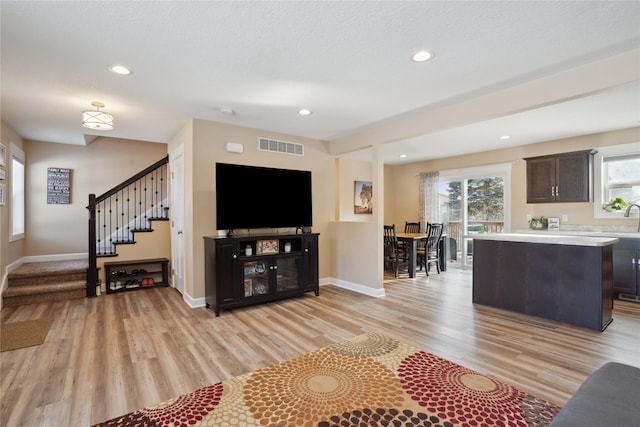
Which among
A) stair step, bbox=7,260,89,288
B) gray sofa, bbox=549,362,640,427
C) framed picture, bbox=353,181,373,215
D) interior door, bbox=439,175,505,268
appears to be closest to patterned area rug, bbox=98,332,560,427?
gray sofa, bbox=549,362,640,427

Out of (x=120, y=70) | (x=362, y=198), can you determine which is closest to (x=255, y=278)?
(x=120, y=70)

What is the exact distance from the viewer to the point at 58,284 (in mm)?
4727

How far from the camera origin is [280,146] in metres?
5.04

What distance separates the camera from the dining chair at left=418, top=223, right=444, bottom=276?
632 cm

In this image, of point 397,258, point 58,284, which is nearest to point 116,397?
point 58,284

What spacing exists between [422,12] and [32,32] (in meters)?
2.72

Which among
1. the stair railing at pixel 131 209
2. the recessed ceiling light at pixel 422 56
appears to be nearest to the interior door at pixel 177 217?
the stair railing at pixel 131 209

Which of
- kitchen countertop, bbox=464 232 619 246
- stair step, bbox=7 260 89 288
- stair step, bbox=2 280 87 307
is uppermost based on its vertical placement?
kitchen countertop, bbox=464 232 619 246

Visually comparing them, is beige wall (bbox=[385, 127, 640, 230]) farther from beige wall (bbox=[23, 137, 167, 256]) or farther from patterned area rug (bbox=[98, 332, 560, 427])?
beige wall (bbox=[23, 137, 167, 256])

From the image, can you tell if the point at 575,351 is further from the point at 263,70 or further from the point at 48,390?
the point at 48,390

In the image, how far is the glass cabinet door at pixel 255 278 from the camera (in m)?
4.18

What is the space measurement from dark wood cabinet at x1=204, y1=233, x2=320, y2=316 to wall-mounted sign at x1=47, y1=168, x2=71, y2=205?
3695mm

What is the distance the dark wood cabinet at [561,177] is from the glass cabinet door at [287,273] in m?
4.50

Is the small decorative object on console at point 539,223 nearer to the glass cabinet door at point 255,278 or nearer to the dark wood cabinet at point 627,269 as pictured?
the dark wood cabinet at point 627,269
